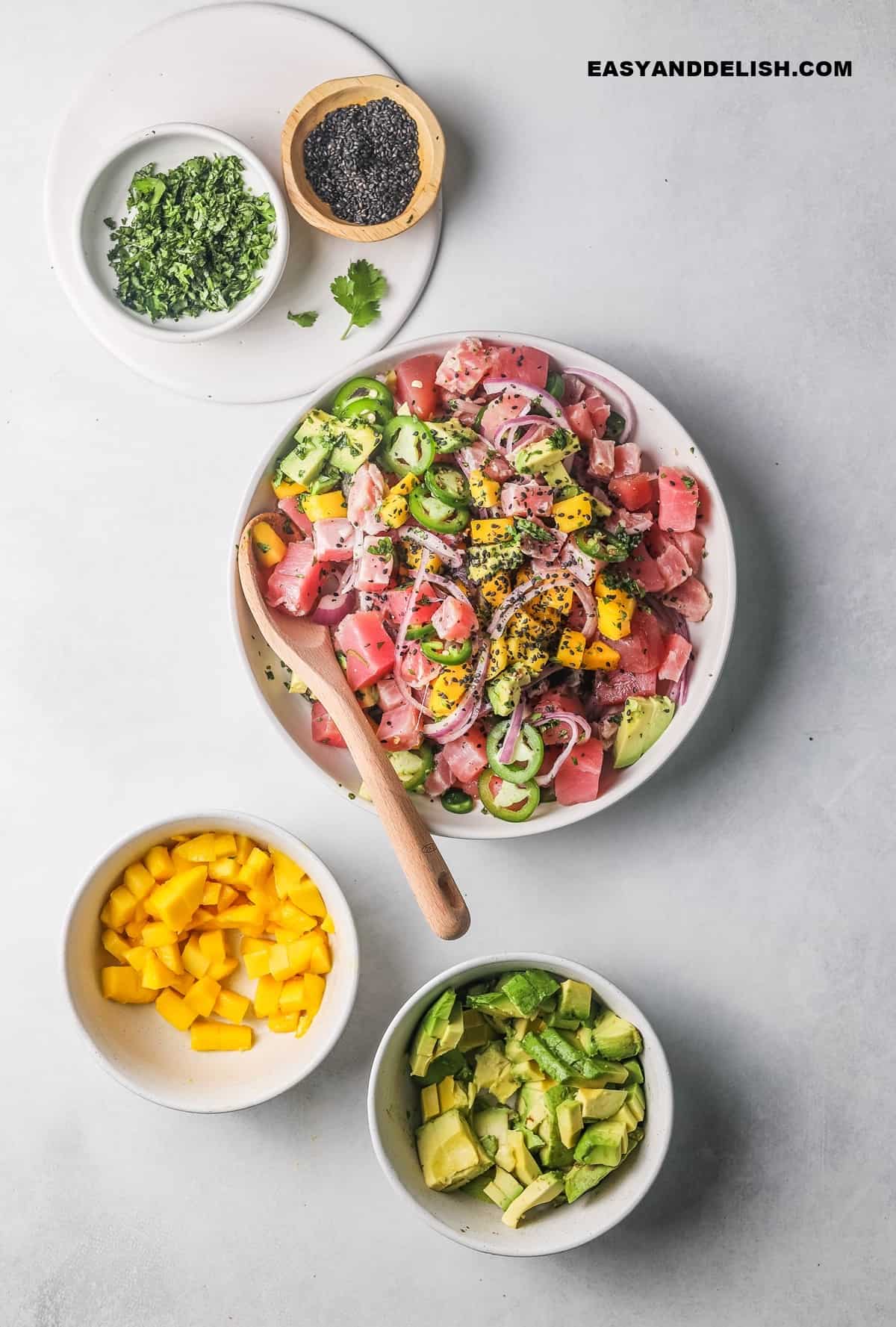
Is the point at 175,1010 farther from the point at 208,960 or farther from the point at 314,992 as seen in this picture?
the point at 314,992

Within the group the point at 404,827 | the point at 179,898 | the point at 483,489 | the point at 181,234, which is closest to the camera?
the point at 404,827

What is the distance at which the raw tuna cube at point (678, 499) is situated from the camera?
1.99 meters

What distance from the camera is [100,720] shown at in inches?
90.8

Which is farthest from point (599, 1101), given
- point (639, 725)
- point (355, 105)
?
point (355, 105)

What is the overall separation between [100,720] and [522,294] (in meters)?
1.32

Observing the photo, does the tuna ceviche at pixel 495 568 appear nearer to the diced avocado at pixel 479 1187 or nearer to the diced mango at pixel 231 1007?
the diced mango at pixel 231 1007

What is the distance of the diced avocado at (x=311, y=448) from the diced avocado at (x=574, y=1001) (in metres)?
1.10

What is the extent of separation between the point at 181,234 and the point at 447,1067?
179cm

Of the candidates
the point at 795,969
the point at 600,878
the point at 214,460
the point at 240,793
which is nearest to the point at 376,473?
the point at 214,460

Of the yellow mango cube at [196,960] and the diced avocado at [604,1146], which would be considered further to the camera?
the yellow mango cube at [196,960]

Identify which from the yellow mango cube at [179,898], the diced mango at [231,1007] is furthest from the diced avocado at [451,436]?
the diced mango at [231,1007]

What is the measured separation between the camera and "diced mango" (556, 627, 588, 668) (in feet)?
6.47

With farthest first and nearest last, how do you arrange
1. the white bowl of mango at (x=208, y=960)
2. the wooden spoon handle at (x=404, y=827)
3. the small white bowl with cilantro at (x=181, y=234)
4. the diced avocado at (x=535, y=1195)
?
the small white bowl with cilantro at (x=181, y=234)
the white bowl of mango at (x=208, y=960)
the diced avocado at (x=535, y=1195)
the wooden spoon handle at (x=404, y=827)

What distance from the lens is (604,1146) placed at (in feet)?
6.36
